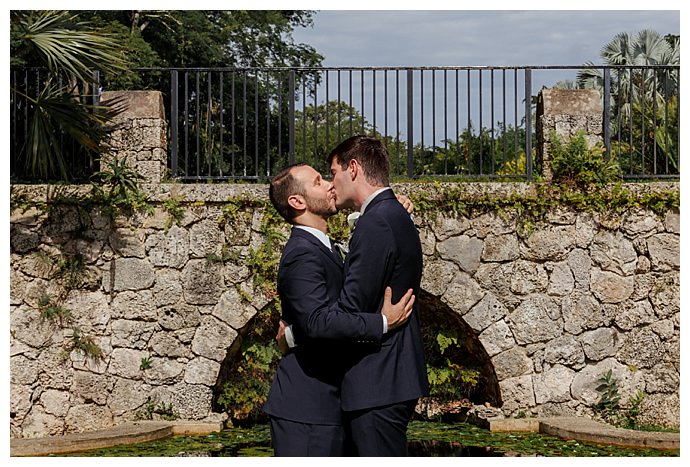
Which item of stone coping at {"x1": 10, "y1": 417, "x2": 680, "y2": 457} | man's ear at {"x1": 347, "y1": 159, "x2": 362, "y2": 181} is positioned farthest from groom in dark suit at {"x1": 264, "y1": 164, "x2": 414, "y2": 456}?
stone coping at {"x1": 10, "y1": 417, "x2": 680, "y2": 457}

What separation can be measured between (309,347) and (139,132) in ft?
17.4

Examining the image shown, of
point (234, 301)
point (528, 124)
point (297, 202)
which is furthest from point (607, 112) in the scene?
point (297, 202)

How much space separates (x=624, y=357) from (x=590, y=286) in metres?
0.70

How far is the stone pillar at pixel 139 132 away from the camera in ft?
28.2

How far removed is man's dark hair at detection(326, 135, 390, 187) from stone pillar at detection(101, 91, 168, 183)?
4.84m

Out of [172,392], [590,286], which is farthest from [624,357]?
[172,392]

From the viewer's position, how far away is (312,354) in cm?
382

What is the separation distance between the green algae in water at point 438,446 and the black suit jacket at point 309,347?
3826 mm

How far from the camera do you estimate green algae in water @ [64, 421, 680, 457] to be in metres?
7.33

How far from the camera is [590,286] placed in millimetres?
8508

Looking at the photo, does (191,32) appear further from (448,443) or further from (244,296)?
(448,443)

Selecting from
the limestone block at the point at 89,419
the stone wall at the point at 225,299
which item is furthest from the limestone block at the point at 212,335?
the limestone block at the point at 89,419

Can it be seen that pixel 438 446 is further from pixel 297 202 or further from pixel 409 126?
pixel 297 202

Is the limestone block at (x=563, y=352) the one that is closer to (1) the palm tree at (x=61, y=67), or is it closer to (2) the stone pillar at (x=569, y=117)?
(2) the stone pillar at (x=569, y=117)
